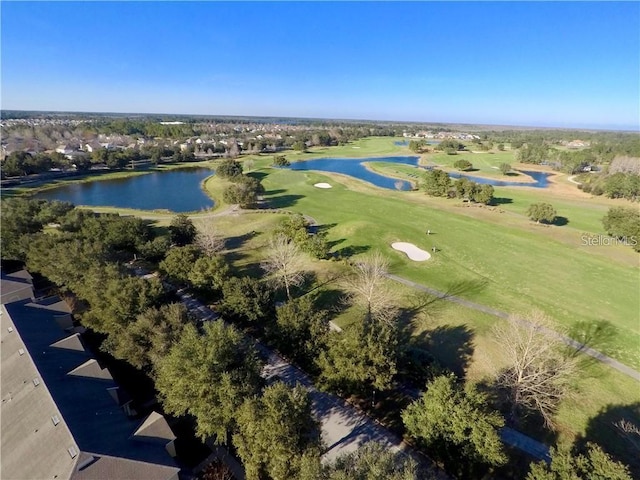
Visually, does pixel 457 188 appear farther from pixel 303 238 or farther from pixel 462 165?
pixel 462 165

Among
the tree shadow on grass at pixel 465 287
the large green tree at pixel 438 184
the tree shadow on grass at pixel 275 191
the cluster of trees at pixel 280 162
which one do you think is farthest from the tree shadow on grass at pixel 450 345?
the cluster of trees at pixel 280 162

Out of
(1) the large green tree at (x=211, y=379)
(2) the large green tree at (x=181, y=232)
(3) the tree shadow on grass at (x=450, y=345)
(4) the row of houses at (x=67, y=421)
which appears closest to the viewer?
(4) the row of houses at (x=67, y=421)

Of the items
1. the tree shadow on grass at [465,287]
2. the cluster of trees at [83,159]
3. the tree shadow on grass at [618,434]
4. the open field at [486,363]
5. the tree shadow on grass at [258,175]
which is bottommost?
the tree shadow on grass at [618,434]

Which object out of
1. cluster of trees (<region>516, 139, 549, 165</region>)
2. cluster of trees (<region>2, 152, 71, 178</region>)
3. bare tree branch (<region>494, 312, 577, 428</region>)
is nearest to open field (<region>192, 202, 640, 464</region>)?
bare tree branch (<region>494, 312, 577, 428</region>)

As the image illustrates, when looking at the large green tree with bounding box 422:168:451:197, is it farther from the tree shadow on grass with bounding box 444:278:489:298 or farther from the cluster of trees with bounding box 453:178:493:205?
the tree shadow on grass with bounding box 444:278:489:298

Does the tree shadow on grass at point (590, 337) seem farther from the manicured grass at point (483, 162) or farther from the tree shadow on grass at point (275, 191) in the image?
the manicured grass at point (483, 162)

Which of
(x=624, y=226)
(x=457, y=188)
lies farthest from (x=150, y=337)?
(x=457, y=188)

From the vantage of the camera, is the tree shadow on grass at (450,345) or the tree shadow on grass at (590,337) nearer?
the tree shadow on grass at (450,345)
